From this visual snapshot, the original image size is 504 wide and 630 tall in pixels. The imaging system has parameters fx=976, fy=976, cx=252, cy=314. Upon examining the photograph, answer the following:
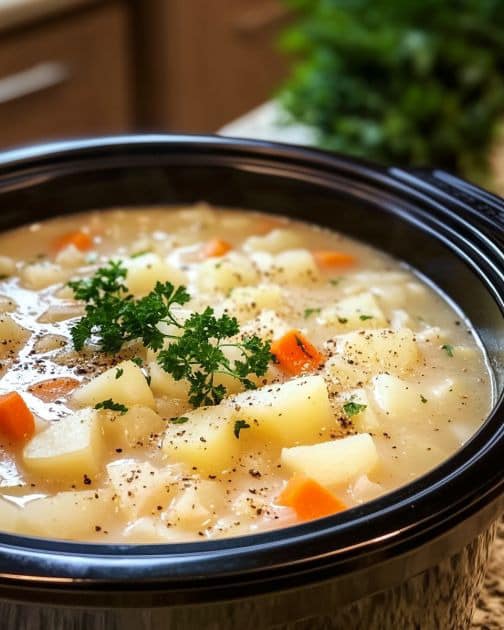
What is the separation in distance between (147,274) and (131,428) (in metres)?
0.54

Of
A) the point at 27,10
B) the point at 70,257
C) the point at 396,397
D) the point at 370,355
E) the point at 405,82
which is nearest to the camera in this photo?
the point at 396,397

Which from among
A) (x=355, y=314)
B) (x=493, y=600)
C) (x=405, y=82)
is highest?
(x=405, y=82)

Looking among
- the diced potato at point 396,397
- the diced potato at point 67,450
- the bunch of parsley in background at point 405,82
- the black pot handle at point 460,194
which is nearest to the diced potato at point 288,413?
the diced potato at point 396,397

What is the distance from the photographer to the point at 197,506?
1.33 metres

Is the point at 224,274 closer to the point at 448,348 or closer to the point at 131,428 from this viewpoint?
the point at 448,348

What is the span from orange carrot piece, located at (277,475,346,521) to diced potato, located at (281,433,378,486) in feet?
0.14

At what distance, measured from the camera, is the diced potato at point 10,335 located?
1765 mm

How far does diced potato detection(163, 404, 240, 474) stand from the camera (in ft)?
4.73

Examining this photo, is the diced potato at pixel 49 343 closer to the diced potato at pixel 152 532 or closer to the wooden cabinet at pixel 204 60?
the diced potato at pixel 152 532

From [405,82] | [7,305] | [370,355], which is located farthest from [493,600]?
[405,82]

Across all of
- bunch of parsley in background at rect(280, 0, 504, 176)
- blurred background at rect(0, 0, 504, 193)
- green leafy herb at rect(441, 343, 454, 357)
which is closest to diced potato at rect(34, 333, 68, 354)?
green leafy herb at rect(441, 343, 454, 357)

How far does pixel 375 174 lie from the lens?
6.53 feet

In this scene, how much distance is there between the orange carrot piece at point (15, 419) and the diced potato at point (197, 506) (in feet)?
0.98

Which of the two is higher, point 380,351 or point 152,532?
point 380,351
